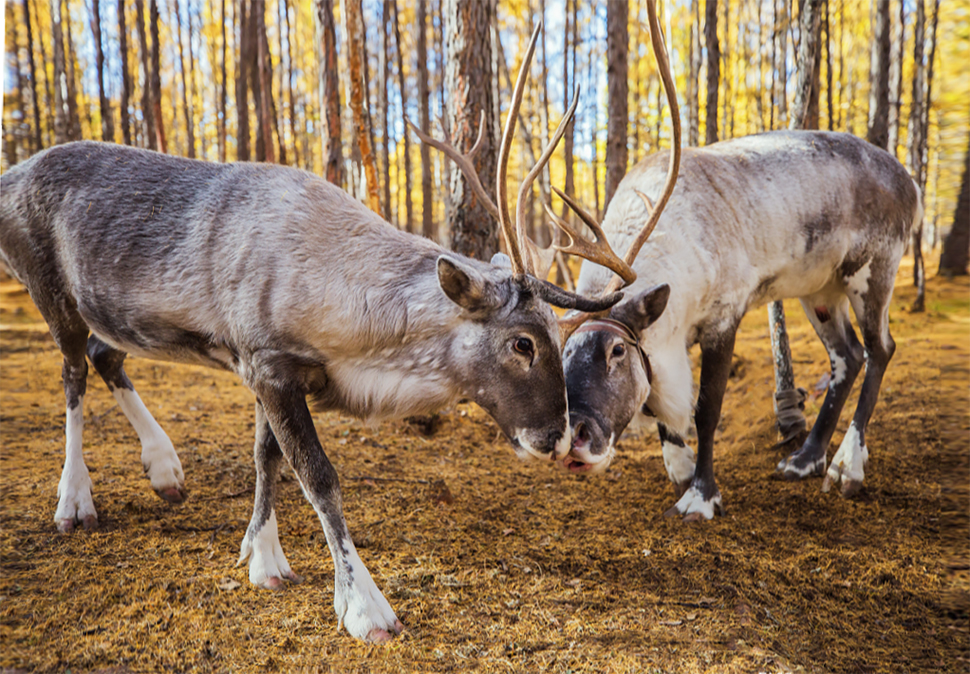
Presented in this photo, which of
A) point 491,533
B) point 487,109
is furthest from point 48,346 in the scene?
point 491,533

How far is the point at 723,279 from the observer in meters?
4.39

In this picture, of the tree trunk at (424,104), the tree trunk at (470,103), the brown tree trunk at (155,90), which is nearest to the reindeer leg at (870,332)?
the tree trunk at (470,103)

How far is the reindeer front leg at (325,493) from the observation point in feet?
9.29

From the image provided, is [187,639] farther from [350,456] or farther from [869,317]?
[869,317]

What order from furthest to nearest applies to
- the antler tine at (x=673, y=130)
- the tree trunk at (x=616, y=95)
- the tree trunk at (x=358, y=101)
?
1. the tree trunk at (x=616, y=95)
2. the tree trunk at (x=358, y=101)
3. the antler tine at (x=673, y=130)

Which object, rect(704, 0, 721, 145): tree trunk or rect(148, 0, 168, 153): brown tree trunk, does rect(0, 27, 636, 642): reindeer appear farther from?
rect(148, 0, 168, 153): brown tree trunk

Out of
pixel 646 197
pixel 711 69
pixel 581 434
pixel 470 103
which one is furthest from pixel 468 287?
pixel 711 69

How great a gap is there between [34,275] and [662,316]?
3.57 metres

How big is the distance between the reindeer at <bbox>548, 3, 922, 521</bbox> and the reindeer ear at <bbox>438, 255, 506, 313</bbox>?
866 millimetres

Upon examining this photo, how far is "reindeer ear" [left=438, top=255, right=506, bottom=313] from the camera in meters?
2.73

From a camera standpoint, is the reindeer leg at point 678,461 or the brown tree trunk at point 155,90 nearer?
the reindeer leg at point 678,461

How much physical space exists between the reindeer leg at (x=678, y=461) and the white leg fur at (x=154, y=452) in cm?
312

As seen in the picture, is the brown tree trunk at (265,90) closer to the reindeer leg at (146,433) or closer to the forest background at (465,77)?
the forest background at (465,77)

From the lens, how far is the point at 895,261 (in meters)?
5.19
